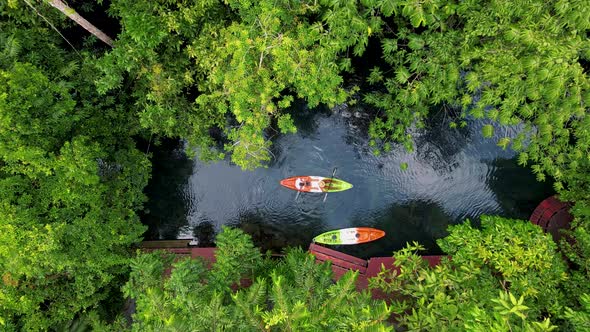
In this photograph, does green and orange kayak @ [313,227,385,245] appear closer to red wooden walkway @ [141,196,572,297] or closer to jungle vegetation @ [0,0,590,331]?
red wooden walkway @ [141,196,572,297]

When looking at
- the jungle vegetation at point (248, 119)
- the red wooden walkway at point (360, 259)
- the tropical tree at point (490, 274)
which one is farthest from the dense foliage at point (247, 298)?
the red wooden walkway at point (360, 259)

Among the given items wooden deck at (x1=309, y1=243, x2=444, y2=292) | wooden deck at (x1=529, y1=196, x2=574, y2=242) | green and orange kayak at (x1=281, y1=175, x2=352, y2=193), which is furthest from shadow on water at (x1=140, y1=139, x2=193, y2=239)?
wooden deck at (x1=529, y1=196, x2=574, y2=242)

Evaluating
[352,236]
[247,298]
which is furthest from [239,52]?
[352,236]

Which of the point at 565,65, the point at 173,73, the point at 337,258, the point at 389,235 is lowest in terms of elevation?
the point at 337,258

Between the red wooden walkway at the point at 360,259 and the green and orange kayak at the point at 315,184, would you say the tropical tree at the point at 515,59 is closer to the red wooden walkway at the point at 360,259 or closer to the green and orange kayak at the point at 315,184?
the red wooden walkway at the point at 360,259

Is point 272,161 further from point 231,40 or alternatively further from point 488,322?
point 488,322

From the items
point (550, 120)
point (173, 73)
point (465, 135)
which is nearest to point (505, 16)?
point (550, 120)
